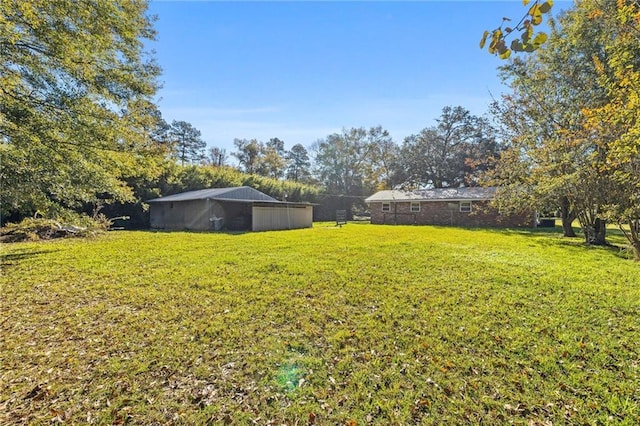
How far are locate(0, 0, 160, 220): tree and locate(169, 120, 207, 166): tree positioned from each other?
32505 millimetres

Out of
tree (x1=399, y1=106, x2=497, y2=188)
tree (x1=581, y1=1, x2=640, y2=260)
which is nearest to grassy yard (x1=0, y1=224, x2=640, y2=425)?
tree (x1=581, y1=1, x2=640, y2=260)

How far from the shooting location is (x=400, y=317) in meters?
3.96

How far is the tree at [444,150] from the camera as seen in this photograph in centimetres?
3030

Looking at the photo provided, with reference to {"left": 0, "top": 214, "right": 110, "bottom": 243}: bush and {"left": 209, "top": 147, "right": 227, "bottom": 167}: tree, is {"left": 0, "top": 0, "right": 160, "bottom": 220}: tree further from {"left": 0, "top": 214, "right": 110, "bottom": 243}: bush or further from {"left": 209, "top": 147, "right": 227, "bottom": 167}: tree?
{"left": 209, "top": 147, "right": 227, "bottom": 167}: tree

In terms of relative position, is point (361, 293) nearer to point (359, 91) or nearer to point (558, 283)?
point (558, 283)

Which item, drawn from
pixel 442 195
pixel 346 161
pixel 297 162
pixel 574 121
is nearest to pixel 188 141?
pixel 297 162

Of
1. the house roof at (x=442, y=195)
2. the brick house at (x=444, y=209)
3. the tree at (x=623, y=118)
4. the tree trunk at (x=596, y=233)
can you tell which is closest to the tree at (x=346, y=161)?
the house roof at (x=442, y=195)

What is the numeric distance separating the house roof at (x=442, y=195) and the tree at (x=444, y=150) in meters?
7.34

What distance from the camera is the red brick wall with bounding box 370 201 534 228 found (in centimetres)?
1938

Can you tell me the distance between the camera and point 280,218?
18000 millimetres

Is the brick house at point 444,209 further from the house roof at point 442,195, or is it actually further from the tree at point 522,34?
the tree at point 522,34

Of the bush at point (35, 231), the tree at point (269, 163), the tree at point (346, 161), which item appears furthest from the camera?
the tree at point (269, 163)

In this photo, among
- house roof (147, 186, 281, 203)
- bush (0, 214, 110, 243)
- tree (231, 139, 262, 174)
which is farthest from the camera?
tree (231, 139, 262, 174)

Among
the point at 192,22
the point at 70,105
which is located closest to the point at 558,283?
the point at 192,22
